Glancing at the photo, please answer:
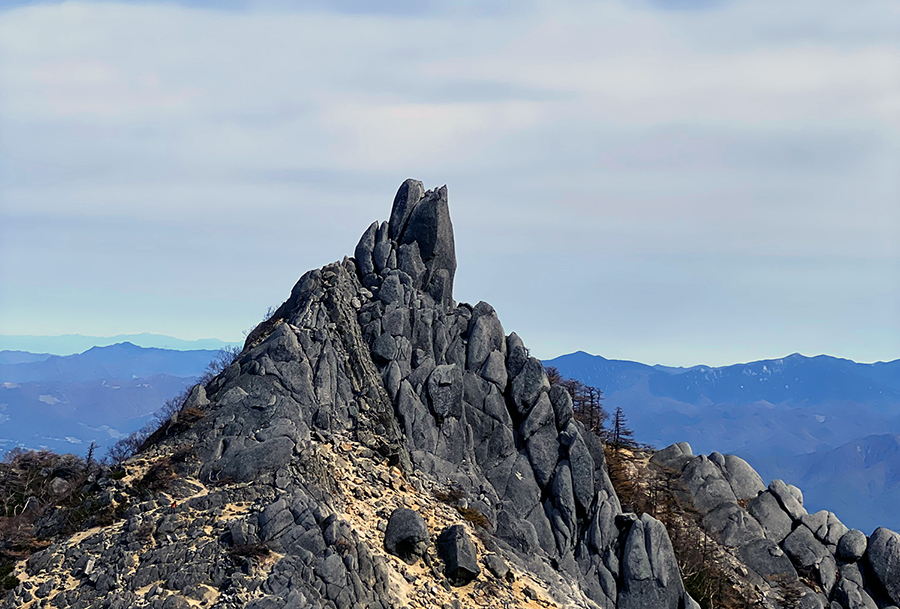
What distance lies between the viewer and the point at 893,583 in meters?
75.1

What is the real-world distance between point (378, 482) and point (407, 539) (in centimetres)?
581

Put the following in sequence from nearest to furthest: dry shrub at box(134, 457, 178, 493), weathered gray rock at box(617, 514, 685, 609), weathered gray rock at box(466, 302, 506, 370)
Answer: dry shrub at box(134, 457, 178, 493) → weathered gray rock at box(617, 514, 685, 609) → weathered gray rock at box(466, 302, 506, 370)

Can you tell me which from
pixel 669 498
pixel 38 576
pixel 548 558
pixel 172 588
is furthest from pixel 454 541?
pixel 669 498

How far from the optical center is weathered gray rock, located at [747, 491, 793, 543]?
79125mm

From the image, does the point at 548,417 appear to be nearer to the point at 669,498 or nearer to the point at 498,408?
the point at 498,408

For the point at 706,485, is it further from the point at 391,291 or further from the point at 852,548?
the point at 391,291

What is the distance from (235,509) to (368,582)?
29.3 feet

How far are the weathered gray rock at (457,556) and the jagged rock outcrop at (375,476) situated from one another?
101 millimetres

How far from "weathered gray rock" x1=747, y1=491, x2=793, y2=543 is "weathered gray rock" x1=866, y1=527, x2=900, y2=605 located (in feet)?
27.0

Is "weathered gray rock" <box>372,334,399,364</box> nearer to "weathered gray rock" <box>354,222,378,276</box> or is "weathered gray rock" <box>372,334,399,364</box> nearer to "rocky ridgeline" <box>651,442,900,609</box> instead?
"weathered gray rock" <box>354,222,378,276</box>

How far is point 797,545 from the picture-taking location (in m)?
77.6

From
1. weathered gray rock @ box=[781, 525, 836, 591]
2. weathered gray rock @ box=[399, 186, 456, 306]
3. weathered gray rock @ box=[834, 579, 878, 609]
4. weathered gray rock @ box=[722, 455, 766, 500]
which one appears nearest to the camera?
weathered gray rock @ box=[399, 186, 456, 306]

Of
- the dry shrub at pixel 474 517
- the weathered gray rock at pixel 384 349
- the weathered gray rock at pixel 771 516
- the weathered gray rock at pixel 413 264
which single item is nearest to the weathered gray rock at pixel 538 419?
the dry shrub at pixel 474 517

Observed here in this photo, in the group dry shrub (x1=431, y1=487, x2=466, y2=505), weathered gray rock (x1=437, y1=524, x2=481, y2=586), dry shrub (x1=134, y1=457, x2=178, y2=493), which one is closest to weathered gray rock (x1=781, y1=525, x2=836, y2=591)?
dry shrub (x1=431, y1=487, x2=466, y2=505)
